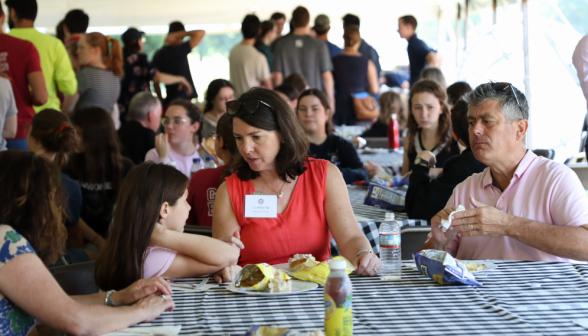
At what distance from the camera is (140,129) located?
15.4ft

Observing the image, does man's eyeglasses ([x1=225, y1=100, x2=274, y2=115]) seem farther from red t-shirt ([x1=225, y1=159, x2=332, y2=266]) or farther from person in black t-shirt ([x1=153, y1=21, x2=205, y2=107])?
person in black t-shirt ([x1=153, y1=21, x2=205, y2=107])

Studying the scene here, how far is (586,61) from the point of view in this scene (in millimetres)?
4117

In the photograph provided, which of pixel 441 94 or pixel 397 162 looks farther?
pixel 397 162

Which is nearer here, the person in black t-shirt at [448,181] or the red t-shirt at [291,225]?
the red t-shirt at [291,225]

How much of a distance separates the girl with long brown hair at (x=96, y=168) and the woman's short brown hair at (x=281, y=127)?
148cm

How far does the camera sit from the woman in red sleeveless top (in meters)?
2.05

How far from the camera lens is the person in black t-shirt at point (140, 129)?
15.2 ft

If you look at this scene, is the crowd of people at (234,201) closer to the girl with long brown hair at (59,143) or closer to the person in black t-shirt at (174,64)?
the girl with long brown hair at (59,143)

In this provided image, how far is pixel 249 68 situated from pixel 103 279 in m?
5.09

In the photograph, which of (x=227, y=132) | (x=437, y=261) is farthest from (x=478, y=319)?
(x=227, y=132)

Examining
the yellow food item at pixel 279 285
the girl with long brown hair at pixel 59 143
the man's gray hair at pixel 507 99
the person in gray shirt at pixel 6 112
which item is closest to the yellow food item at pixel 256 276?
the yellow food item at pixel 279 285

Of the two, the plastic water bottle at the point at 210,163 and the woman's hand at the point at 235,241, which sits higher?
the plastic water bottle at the point at 210,163

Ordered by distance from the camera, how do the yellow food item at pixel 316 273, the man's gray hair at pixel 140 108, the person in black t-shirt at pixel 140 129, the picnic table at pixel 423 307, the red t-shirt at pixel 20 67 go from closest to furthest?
the picnic table at pixel 423 307 → the yellow food item at pixel 316 273 → the red t-shirt at pixel 20 67 → the person in black t-shirt at pixel 140 129 → the man's gray hair at pixel 140 108

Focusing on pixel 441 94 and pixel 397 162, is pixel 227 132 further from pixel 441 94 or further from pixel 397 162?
pixel 397 162
